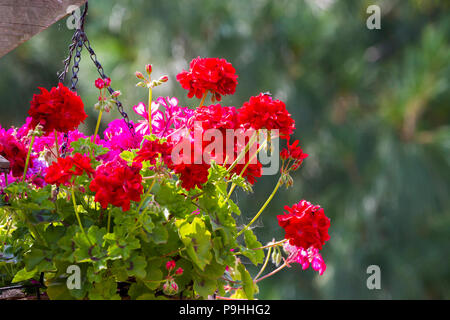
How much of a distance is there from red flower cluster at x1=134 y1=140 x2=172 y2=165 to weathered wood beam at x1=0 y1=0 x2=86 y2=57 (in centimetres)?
23

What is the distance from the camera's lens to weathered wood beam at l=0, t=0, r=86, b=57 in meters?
0.73

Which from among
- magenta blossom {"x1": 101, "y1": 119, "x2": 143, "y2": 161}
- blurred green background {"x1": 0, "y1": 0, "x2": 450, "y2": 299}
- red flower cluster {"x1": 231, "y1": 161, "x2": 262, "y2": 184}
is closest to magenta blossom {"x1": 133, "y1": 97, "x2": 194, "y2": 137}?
magenta blossom {"x1": 101, "y1": 119, "x2": 143, "y2": 161}

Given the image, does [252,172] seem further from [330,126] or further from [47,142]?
[330,126]

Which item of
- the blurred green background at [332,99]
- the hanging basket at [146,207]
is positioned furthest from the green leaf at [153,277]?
the blurred green background at [332,99]

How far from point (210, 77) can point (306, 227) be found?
24cm

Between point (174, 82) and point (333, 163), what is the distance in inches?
60.7

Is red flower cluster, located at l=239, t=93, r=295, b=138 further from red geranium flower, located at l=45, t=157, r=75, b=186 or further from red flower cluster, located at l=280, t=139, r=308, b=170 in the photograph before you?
red geranium flower, located at l=45, t=157, r=75, b=186

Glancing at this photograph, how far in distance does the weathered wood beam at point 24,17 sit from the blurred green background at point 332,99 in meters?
3.23

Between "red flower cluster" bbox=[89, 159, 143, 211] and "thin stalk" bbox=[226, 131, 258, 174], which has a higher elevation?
"thin stalk" bbox=[226, 131, 258, 174]

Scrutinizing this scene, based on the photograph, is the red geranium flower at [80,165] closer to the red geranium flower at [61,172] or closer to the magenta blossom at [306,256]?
the red geranium flower at [61,172]

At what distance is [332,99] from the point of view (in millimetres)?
4844

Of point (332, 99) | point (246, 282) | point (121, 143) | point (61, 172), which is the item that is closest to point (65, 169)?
point (61, 172)

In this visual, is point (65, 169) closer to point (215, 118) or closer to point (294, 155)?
point (215, 118)
